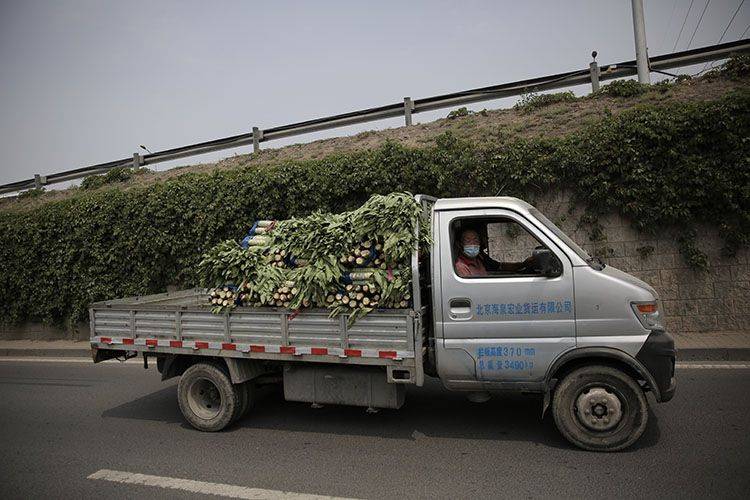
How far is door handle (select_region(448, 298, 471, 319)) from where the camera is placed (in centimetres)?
470

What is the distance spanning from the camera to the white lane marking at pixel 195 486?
392 cm

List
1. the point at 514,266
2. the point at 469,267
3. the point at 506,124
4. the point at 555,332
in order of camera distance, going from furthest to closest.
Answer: the point at 506,124 < the point at 514,266 < the point at 469,267 < the point at 555,332

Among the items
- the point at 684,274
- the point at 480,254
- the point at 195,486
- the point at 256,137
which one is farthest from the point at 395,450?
the point at 256,137

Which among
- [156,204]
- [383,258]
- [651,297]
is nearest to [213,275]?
[383,258]

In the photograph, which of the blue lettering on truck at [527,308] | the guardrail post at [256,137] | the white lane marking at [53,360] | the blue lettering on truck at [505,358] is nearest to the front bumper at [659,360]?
the blue lettering on truck at [527,308]

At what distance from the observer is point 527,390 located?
4629 millimetres

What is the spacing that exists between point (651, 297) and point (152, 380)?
7.16m

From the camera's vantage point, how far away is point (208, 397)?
5676 millimetres

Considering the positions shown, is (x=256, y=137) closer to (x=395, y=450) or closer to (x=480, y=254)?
(x=480, y=254)

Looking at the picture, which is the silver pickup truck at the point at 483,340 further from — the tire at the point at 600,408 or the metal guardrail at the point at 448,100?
the metal guardrail at the point at 448,100

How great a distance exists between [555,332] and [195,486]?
3342 mm

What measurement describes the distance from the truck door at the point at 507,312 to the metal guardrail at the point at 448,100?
10.2 metres

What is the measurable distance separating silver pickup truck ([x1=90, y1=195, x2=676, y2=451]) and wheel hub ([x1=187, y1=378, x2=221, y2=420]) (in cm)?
12

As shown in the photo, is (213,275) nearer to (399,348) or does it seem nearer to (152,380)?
(399,348)
